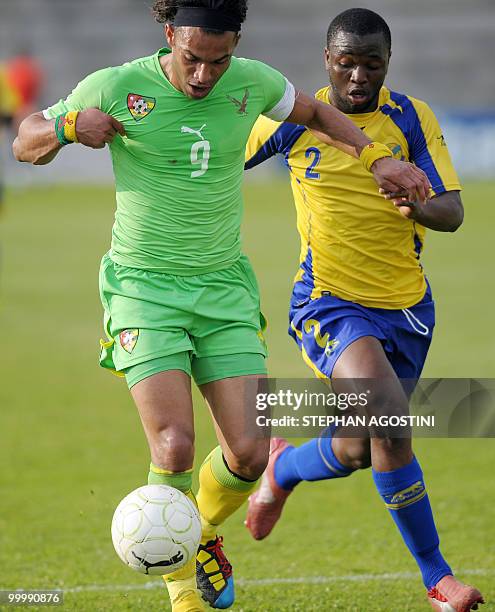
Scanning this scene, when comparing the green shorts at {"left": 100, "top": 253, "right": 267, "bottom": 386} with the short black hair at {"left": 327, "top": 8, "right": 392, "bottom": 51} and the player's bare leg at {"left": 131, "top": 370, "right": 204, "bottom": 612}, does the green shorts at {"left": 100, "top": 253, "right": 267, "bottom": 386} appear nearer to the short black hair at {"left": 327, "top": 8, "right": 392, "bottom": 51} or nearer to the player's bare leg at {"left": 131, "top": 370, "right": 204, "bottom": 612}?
the player's bare leg at {"left": 131, "top": 370, "right": 204, "bottom": 612}

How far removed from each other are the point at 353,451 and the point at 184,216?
61.3 inches

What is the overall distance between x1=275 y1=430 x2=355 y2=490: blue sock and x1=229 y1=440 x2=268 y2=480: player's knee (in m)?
0.94

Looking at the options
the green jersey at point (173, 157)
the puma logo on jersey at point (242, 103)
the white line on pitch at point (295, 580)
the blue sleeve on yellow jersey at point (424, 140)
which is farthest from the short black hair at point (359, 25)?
the white line on pitch at point (295, 580)

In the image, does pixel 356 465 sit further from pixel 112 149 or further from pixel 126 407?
pixel 126 407

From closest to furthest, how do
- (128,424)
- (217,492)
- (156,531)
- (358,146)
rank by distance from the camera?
(156,531)
(358,146)
(217,492)
(128,424)

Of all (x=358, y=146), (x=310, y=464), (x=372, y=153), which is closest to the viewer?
(x=372, y=153)

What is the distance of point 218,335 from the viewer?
489 cm

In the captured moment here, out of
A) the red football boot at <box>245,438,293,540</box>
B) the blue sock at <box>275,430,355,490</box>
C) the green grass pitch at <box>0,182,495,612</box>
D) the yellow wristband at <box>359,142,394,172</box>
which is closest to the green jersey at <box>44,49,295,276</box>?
the yellow wristband at <box>359,142,394,172</box>

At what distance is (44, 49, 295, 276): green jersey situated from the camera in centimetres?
470

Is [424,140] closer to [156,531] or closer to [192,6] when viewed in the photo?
[192,6]

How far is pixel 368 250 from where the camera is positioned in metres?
5.51

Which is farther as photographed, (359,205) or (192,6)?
(359,205)

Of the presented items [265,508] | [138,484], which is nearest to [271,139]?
[265,508]

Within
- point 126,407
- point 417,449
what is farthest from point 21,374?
point 417,449
